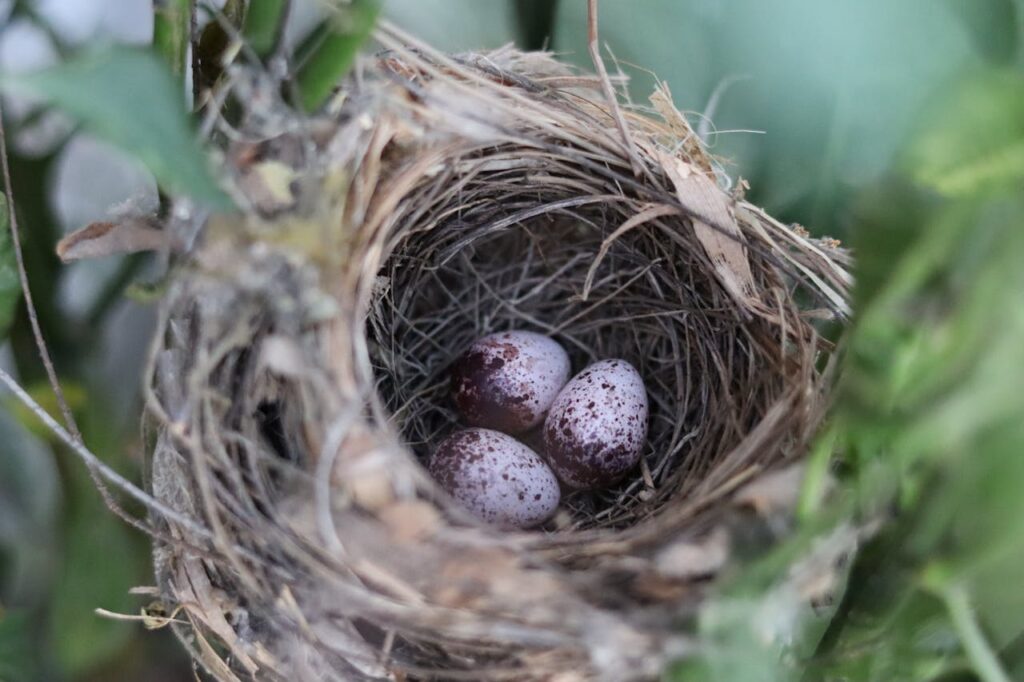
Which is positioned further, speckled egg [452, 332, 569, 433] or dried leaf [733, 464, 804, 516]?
speckled egg [452, 332, 569, 433]

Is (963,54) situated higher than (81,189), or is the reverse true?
(963,54)

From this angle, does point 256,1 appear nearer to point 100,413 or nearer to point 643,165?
point 643,165

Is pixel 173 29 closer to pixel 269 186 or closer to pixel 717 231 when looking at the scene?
pixel 269 186

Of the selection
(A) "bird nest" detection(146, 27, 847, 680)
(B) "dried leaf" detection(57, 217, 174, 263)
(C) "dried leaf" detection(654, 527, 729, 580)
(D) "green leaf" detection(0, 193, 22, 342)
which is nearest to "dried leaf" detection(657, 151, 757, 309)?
(A) "bird nest" detection(146, 27, 847, 680)

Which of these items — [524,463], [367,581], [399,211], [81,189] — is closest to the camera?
[367,581]

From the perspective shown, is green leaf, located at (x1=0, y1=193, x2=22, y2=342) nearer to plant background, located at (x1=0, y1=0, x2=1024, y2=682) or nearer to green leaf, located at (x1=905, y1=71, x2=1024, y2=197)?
plant background, located at (x1=0, y1=0, x2=1024, y2=682)

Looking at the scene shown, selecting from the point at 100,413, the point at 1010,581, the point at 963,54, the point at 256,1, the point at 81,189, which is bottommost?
the point at 100,413

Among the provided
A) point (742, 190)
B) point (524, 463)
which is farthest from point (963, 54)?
point (524, 463)
